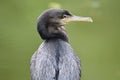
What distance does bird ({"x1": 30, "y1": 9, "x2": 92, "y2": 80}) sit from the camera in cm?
570

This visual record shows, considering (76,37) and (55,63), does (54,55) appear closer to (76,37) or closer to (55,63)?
(55,63)

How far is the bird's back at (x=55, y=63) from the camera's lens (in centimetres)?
567

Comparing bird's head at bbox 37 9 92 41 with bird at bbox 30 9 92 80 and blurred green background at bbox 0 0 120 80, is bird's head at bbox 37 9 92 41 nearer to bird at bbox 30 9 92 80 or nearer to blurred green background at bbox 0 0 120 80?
bird at bbox 30 9 92 80

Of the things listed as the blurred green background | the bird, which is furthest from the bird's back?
the blurred green background

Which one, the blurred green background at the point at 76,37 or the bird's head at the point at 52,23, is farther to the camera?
the blurred green background at the point at 76,37

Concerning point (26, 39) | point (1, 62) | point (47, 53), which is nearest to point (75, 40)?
point (26, 39)

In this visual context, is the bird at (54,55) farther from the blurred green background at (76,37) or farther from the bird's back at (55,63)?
the blurred green background at (76,37)

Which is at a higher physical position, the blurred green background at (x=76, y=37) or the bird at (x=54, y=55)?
the blurred green background at (x=76, y=37)

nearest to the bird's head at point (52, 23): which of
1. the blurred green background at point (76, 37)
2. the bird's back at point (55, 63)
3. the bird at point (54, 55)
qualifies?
the bird at point (54, 55)

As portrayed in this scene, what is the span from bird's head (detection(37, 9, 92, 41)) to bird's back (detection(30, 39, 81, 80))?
5.1 inches

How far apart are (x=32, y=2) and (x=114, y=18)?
4.46 feet

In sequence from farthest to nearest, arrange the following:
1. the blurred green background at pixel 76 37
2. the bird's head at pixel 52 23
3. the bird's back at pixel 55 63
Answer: the blurred green background at pixel 76 37 → the bird's head at pixel 52 23 → the bird's back at pixel 55 63

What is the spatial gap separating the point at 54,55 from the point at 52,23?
464 millimetres

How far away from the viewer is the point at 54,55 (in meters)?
5.89
